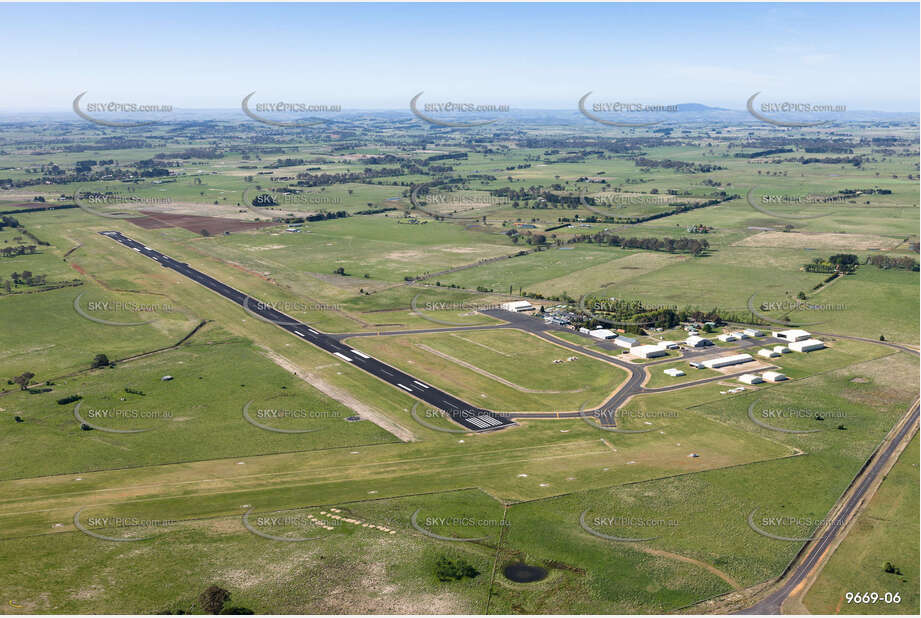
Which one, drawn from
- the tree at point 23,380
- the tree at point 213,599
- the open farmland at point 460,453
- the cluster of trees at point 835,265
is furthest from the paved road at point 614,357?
the tree at point 23,380

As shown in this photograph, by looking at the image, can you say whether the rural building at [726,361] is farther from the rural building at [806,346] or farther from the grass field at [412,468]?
the rural building at [806,346]

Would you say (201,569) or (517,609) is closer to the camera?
(517,609)

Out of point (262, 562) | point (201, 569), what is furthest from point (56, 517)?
point (262, 562)

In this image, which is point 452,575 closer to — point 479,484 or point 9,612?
point 479,484

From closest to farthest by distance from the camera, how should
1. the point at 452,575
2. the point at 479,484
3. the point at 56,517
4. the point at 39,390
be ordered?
1. the point at 452,575
2. the point at 56,517
3. the point at 479,484
4. the point at 39,390

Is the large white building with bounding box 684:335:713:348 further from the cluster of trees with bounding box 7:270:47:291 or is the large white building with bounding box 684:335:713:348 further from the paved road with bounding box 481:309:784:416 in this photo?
the cluster of trees with bounding box 7:270:47:291

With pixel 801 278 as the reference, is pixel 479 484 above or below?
below

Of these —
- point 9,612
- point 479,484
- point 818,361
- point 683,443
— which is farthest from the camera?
point 818,361
